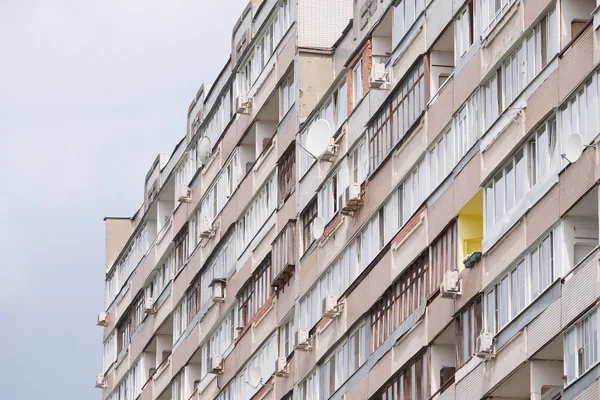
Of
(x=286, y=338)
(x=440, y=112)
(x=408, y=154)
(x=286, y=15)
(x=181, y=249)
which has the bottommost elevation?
(x=286, y=338)

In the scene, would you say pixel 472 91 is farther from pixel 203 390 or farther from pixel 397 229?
pixel 203 390

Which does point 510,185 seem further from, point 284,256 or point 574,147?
point 284,256

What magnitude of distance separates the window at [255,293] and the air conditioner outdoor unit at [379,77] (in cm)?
1124

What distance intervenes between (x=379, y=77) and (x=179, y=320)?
22.8m

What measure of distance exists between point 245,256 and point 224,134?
523 centimetres

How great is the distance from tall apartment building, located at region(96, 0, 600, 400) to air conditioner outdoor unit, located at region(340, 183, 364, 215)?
0.04 m

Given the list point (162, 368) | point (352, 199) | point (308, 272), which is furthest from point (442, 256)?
point (162, 368)

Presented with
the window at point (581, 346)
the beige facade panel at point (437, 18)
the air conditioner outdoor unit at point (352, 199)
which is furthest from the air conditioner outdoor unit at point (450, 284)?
the air conditioner outdoor unit at point (352, 199)

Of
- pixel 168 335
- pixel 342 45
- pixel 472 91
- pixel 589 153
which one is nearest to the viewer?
pixel 589 153

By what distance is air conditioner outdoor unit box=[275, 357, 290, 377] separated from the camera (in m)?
56.5

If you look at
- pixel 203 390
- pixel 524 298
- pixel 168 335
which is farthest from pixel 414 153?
pixel 168 335

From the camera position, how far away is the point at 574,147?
38.5 metres

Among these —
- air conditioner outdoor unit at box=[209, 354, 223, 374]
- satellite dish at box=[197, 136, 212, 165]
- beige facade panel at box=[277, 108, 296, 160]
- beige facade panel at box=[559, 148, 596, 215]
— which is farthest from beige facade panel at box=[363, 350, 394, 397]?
satellite dish at box=[197, 136, 212, 165]

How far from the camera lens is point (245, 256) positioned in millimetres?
62938
